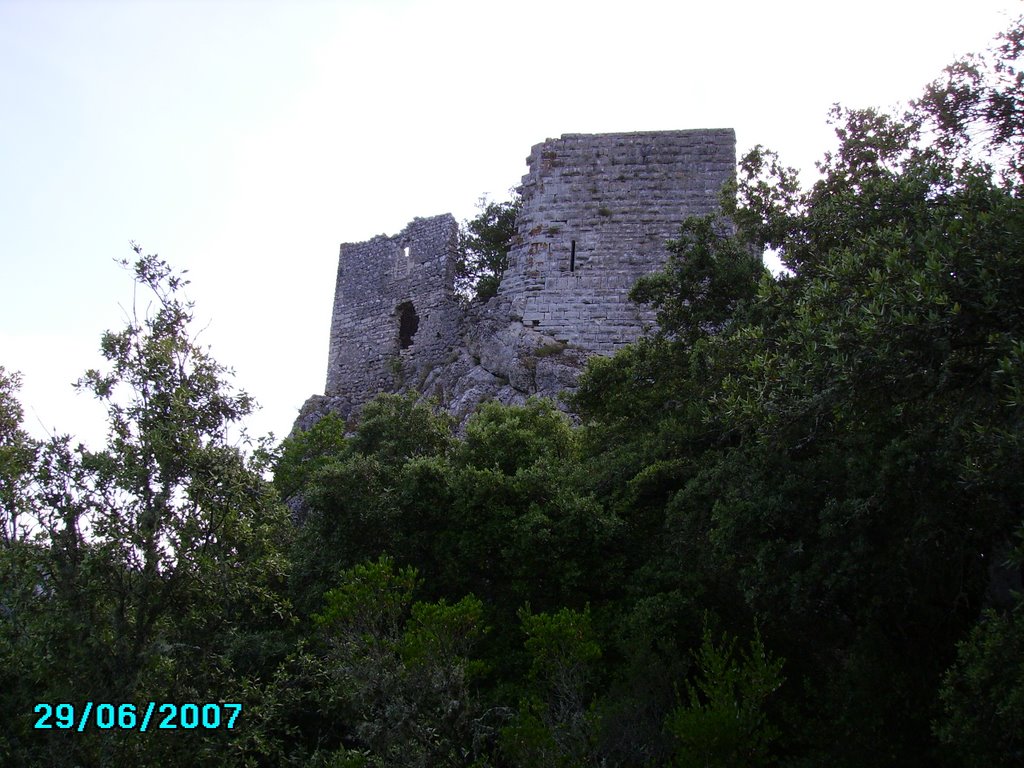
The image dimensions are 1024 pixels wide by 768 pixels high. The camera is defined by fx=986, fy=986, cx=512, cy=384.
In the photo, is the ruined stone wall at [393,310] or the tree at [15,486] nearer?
the tree at [15,486]

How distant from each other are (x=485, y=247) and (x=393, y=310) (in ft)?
9.45

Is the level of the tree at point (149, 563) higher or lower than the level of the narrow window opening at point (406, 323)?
lower

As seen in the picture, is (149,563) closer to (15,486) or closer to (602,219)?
(15,486)

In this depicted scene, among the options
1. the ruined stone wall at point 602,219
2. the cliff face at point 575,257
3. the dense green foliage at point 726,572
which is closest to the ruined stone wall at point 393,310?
the cliff face at point 575,257

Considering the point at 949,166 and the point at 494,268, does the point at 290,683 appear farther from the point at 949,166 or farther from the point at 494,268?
the point at 494,268

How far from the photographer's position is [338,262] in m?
24.0

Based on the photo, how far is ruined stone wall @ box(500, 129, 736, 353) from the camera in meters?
18.1

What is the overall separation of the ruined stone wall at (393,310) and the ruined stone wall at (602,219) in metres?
2.98

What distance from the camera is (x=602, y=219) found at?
18.6 metres

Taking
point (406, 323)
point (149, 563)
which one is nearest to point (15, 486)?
point (149, 563)

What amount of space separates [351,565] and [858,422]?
258 inches

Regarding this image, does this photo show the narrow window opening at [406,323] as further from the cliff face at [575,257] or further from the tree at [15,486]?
the tree at [15,486]

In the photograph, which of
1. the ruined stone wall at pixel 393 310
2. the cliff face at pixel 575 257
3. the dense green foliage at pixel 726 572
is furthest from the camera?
the ruined stone wall at pixel 393 310

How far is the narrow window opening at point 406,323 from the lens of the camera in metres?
22.5
